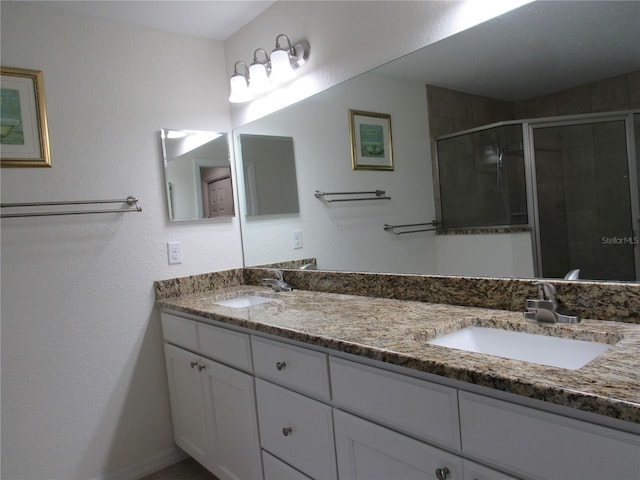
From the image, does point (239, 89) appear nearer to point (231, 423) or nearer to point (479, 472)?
point (231, 423)

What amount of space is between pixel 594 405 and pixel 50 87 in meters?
2.33

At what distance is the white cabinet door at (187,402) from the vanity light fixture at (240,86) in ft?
4.29

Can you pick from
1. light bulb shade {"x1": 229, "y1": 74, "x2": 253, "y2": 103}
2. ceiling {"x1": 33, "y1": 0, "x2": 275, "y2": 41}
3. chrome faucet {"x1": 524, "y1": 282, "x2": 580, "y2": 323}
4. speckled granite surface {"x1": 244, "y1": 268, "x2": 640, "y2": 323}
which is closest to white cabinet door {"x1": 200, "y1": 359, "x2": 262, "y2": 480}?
speckled granite surface {"x1": 244, "y1": 268, "x2": 640, "y2": 323}

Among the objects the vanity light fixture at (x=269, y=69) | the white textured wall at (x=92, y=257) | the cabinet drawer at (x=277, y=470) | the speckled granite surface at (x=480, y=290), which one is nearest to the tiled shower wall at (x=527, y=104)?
the speckled granite surface at (x=480, y=290)

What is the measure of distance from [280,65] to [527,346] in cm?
161

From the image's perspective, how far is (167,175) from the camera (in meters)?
2.35

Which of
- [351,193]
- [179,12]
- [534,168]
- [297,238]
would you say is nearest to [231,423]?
[297,238]

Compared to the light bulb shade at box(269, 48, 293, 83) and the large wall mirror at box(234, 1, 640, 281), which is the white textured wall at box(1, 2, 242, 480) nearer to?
the light bulb shade at box(269, 48, 293, 83)

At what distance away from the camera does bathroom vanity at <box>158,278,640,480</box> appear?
0.81 metres

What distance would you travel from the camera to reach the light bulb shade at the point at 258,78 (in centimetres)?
221

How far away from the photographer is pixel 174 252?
237 centimetres

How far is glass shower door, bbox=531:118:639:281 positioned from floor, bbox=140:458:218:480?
72.2 inches

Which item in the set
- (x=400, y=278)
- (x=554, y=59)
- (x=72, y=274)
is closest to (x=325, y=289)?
(x=400, y=278)

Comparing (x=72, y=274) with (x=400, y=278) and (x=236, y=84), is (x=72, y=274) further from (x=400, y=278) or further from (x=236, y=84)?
(x=400, y=278)
